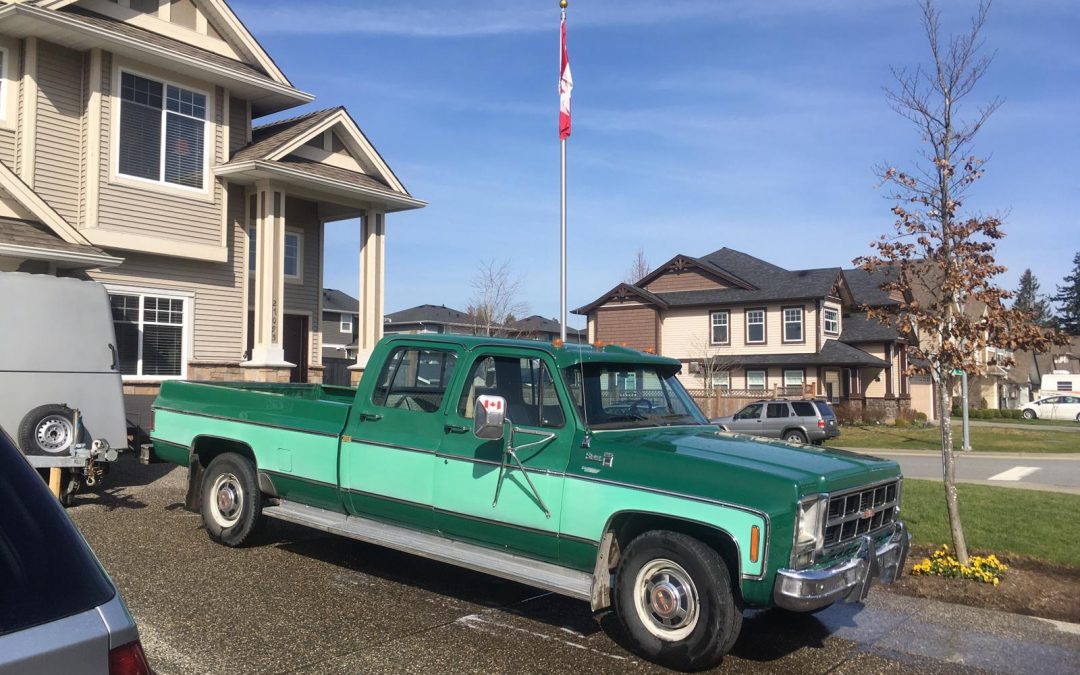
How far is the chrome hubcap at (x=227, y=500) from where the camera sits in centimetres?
793

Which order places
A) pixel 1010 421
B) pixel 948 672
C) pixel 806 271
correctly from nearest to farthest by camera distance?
pixel 948 672, pixel 806 271, pixel 1010 421

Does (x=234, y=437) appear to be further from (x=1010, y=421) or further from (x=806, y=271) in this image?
(x=1010, y=421)

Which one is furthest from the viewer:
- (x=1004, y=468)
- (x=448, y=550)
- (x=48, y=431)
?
(x=1004, y=468)

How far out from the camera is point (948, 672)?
5.38 metres

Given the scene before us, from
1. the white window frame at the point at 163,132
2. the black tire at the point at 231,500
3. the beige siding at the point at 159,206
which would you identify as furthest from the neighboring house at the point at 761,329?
the black tire at the point at 231,500

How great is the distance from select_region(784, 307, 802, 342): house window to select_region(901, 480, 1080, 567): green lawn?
82.6 ft

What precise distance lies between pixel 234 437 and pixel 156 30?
1242cm

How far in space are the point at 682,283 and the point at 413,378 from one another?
120 feet

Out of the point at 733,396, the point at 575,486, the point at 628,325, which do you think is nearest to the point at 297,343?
the point at 575,486

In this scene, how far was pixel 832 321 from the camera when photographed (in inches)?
1563

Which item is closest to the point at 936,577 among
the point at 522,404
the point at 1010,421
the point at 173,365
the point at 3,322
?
the point at 522,404

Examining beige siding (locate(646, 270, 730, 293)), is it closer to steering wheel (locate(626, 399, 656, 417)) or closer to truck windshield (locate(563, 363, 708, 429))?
truck windshield (locate(563, 363, 708, 429))

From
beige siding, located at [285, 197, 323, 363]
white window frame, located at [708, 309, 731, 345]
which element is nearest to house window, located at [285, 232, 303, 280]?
beige siding, located at [285, 197, 323, 363]

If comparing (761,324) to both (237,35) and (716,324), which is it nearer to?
(716,324)
